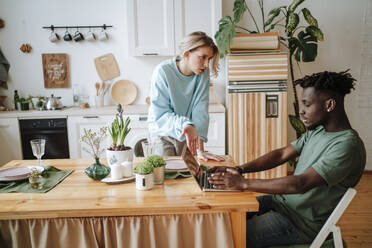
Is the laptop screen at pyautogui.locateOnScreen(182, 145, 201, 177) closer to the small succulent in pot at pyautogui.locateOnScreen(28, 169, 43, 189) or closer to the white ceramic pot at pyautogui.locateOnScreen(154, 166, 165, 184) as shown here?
the white ceramic pot at pyautogui.locateOnScreen(154, 166, 165, 184)

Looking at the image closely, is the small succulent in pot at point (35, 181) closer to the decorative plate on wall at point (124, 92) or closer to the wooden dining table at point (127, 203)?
the wooden dining table at point (127, 203)

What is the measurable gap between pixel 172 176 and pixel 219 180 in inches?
10.8

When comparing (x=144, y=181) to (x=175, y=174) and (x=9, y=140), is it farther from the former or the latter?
(x=9, y=140)

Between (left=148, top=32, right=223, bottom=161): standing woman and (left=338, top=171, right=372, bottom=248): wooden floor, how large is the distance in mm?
1358

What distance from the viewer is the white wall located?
3.67 meters

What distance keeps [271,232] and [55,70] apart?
343 centimetres

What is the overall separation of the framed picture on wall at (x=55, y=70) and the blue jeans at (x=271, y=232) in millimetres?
3248

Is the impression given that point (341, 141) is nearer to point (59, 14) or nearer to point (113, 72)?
point (113, 72)

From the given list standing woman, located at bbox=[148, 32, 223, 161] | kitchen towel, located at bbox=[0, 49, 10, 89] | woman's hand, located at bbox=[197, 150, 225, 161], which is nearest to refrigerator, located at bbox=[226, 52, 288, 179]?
standing woman, located at bbox=[148, 32, 223, 161]

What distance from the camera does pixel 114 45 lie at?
12.4ft

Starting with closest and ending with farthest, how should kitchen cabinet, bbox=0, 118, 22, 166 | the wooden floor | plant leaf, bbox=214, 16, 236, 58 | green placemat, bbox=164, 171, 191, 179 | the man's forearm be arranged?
green placemat, bbox=164, 171, 191, 179
the man's forearm
the wooden floor
plant leaf, bbox=214, 16, 236, 58
kitchen cabinet, bbox=0, 118, 22, 166

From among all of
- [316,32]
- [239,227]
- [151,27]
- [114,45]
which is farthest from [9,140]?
[316,32]

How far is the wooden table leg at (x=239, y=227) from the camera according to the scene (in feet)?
3.87

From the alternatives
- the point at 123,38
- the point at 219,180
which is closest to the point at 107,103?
the point at 123,38
